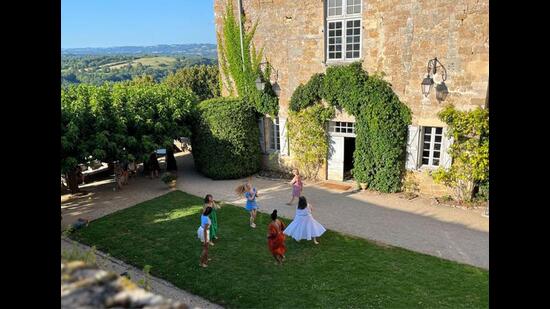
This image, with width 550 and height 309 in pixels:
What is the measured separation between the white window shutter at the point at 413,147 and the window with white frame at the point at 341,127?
7.37ft

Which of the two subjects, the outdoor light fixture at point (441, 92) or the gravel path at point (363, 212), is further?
the outdoor light fixture at point (441, 92)

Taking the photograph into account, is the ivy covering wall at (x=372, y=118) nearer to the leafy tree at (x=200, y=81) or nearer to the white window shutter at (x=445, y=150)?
the white window shutter at (x=445, y=150)

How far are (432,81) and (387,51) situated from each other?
191cm

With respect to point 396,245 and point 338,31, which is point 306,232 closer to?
point 396,245

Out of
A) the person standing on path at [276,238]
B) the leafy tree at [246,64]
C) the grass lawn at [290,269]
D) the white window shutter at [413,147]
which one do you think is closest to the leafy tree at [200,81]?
the leafy tree at [246,64]

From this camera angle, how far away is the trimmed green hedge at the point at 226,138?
648 inches

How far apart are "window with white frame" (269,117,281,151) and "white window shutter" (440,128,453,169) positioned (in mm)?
6655

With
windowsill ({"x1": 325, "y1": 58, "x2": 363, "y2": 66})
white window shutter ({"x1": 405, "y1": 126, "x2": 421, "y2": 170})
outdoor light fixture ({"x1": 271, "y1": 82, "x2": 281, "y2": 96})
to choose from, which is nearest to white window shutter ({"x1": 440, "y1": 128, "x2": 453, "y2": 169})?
white window shutter ({"x1": 405, "y1": 126, "x2": 421, "y2": 170})

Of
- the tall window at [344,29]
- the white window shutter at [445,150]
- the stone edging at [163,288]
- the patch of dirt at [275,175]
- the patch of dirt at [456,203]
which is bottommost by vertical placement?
the stone edging at [163,288]

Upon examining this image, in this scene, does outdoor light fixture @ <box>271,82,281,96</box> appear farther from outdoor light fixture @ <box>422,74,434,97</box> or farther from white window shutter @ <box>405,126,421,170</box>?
outdoor light fixture @ <box>422,74,434,97</box>

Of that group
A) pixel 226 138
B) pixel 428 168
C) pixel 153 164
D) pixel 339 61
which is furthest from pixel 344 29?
pixel 153 164

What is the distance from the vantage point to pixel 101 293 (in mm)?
2430
